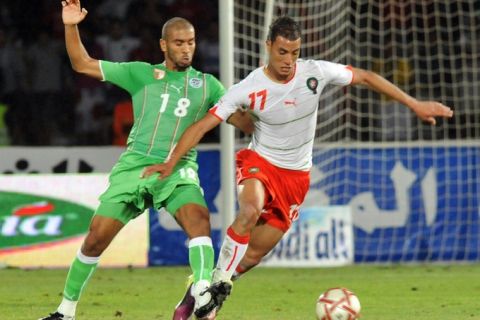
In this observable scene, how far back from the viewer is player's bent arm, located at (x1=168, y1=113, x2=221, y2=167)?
27.4ft

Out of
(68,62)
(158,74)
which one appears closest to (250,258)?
(158,74)

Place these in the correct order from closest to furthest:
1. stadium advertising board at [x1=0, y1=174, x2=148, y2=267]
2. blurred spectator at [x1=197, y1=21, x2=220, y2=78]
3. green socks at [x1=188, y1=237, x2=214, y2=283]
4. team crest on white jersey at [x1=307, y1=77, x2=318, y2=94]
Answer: green socks at [x1=188, y1=237, x2=214, y2=283] → team crest on white jersey at [x1=307, y1=77, x2=318, y2=94] → stadium advertising board at [x1=0, y1=174, x2=148, y2=267] → blurred spectator at [x1=197, y1=21, x2=220, y2=78]

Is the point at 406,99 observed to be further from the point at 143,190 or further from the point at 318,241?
the point at 318,241

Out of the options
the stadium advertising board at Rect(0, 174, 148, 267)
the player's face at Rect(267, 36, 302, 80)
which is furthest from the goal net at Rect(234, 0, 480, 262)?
the player's face at Rect(267, 36, 302, 80)

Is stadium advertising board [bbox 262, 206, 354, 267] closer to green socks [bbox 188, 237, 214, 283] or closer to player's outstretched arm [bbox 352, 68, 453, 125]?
player's outstretched arm [bbox 352, 68, 453, 125]

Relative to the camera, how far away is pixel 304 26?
15.6 metres

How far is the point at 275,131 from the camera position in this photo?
9008 mm

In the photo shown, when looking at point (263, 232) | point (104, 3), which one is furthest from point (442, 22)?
point (263, 232)

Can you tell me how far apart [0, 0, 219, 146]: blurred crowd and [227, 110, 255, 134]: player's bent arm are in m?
8.22

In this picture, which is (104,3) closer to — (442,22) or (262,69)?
(442,22)

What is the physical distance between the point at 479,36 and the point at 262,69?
9.22 metres

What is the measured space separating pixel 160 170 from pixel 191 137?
30 centimetres

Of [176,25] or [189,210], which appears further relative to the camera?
[176,25]

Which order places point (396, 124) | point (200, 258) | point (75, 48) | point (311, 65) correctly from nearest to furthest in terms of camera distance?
point (200, 258) < point (75, 48) < point (311, 65) < point (396, 124)
